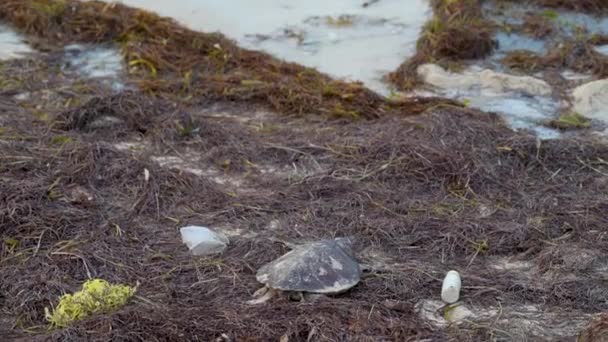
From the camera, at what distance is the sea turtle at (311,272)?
2.95m

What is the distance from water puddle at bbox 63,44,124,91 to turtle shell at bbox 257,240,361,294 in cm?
254

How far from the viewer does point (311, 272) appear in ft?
9.75

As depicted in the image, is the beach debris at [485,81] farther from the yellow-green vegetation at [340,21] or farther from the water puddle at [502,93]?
the yellow-green vegetation at [340,21]

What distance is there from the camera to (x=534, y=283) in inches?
125

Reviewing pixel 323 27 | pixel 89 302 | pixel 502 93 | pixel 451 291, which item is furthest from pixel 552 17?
pixel 89 302

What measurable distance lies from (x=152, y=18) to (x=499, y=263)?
3.61 m

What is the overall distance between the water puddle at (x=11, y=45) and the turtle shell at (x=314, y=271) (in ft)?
11.1

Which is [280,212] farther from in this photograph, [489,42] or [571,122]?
[489,42]

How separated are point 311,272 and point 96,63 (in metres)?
3.22

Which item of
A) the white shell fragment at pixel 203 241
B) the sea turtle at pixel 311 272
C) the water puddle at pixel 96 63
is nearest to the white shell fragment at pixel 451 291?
the sea turtle at pixel 311 272

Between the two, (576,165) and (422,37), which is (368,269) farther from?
(422,37)

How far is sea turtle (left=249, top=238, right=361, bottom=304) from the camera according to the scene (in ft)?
9.68

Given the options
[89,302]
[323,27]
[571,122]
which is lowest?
[571,122]

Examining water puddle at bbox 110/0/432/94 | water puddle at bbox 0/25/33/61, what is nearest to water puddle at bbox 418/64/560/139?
water puddle at bbox 110/0/432/94
